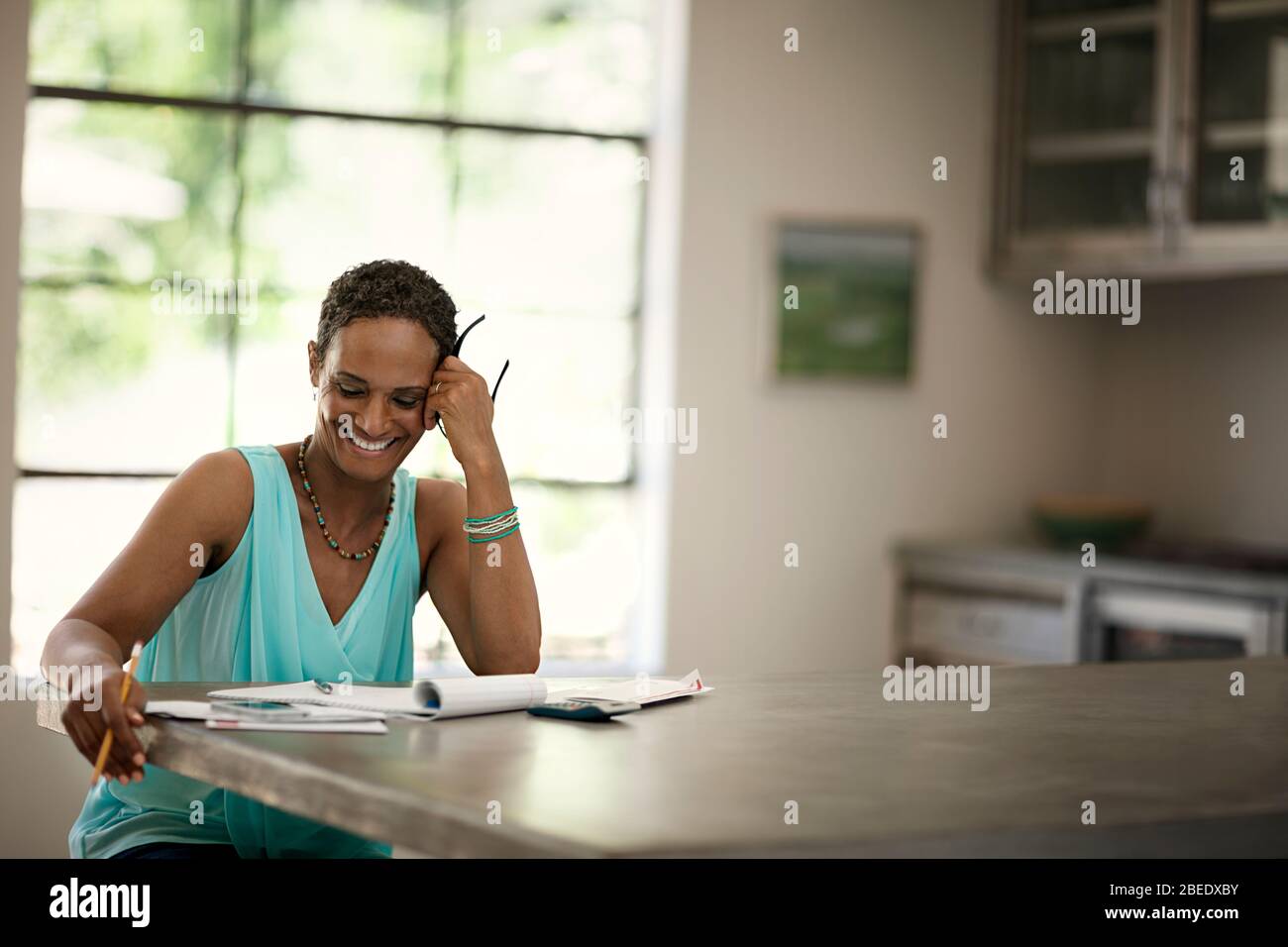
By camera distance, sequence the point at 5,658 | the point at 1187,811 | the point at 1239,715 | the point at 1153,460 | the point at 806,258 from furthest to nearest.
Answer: the point at 1153,460, the point at 806,258, the point at 5,658, the point at 1239,715, the point at 1187,811

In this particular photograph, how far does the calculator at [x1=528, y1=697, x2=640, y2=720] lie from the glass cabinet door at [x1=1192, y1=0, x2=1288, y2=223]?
2.91 metres

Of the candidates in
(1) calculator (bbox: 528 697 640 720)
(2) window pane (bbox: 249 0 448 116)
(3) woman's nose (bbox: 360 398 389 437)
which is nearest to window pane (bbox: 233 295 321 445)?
(2) window pane (bbox: 249 0 448 116)

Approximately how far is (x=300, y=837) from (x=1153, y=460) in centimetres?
370

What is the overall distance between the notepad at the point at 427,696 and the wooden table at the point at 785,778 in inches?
0.9

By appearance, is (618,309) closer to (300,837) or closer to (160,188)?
(160,188)

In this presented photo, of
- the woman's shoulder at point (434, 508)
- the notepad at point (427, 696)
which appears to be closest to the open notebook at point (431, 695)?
the notepad at point (427, 696)

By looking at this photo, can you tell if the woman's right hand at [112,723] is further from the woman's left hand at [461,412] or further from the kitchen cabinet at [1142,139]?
the kitchen cabinet at [1142,139]

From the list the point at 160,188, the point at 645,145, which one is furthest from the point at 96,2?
the point at 645,145

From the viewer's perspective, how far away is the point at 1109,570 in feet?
13.4

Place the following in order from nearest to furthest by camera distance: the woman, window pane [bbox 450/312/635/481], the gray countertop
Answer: the woman → the gray countertop → window pane [bbox 450/312/635/481]

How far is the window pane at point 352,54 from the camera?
13.7 ft

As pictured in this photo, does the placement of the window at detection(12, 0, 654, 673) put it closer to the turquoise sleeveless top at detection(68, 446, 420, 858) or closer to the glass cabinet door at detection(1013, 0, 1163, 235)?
the glass cabinet door at detection(1013, 0, 1163, 235)

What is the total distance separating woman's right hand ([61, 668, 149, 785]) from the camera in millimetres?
1515

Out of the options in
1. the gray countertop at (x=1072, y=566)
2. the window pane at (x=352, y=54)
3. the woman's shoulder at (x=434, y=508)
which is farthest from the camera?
the window pane at (x=352, y=54)
